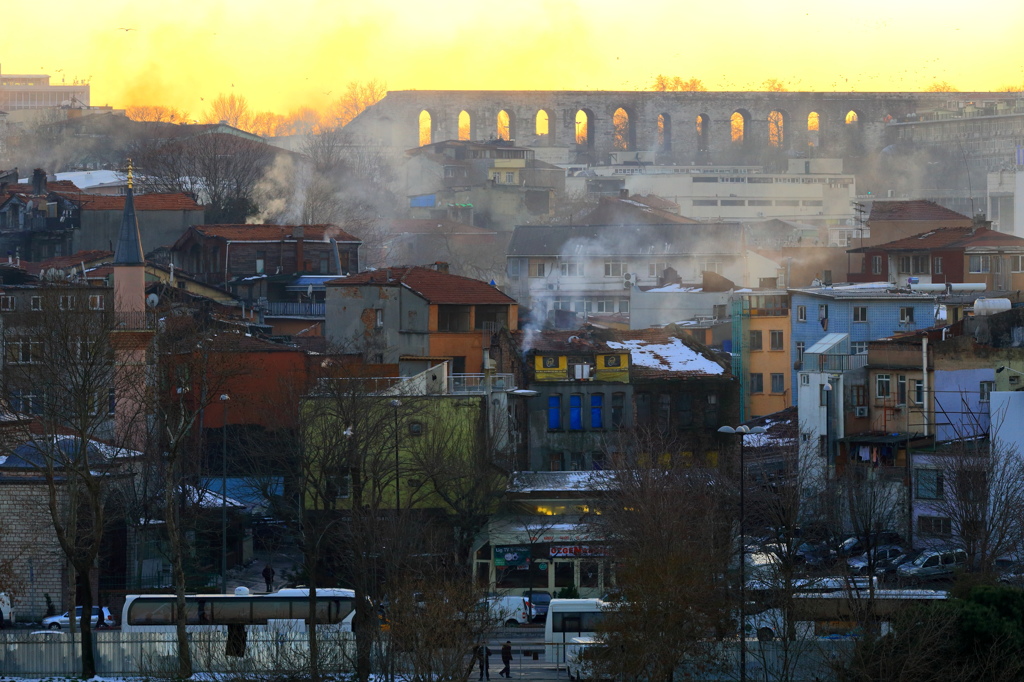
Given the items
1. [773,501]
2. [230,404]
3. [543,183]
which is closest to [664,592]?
[773,501]

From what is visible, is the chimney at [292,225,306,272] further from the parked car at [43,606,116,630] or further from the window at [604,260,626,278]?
the parked car at [43,606,116,630]

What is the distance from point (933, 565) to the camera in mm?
25266

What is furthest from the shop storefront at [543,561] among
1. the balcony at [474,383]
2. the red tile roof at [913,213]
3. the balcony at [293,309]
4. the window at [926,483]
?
the red tile roof at [913,213]

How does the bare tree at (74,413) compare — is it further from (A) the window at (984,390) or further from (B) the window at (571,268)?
(B) the window at (571,268)

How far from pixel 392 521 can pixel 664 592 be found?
660 cm

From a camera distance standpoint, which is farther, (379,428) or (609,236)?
(609,236)

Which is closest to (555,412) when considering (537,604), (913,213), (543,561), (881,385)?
(881,385)

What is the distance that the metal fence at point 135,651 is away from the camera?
19812 mm

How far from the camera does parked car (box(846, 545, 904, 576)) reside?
976 inches

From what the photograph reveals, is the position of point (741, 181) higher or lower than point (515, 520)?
higher

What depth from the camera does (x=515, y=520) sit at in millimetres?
27125

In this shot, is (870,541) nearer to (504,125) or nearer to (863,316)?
(863,316)

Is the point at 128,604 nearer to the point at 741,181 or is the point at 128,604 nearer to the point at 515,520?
the point at 515,520

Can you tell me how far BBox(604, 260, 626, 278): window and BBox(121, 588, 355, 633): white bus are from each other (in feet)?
123
